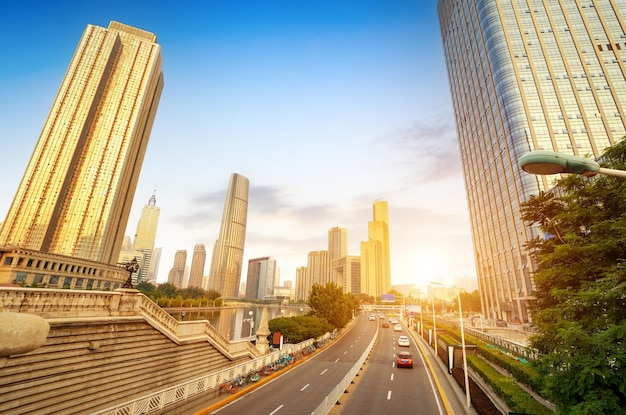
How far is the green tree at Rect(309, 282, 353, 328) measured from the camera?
51.7 meters

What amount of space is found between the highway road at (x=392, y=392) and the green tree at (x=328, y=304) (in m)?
19.7

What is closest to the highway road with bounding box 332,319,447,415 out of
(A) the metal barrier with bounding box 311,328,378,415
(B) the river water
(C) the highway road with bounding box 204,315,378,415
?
(A) the metal barrier with bounding box 311,328,378,415

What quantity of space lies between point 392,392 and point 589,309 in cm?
1418

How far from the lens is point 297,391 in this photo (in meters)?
21.0

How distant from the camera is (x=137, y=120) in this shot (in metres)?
140

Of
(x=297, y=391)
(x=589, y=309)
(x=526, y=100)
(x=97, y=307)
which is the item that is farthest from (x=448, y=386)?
(x=526, y=100)

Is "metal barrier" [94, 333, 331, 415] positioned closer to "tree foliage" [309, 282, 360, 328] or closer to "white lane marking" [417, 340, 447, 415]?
"white lane marking" [417, 340, 447, 415]

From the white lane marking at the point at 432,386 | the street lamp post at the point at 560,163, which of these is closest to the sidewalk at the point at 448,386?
the white lane marking at the point at 432,386

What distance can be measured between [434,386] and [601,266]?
14.9m

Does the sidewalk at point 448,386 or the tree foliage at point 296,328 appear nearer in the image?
the sidewalk at point 448,386

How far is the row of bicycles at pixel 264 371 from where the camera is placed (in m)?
19.9

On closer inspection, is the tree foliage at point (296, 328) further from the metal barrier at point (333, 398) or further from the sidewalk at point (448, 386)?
the sidewalk at point (448, 386)

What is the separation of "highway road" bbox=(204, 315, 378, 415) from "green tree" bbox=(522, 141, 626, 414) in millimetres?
12613

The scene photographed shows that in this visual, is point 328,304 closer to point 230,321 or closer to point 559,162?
point 559,162
